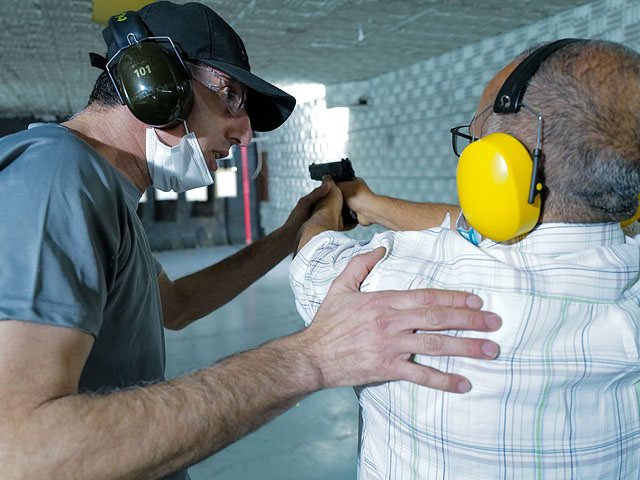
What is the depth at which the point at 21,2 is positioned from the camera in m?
2.69

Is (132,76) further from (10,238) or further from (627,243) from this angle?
(627,243)

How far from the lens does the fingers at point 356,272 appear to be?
0.91m

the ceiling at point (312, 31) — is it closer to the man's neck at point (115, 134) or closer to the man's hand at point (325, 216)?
the man's hand at point (325, 216)

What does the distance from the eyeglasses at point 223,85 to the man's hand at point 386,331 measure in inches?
27.8

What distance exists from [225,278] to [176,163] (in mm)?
515

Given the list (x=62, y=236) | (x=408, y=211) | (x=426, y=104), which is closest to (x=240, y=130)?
(x=408, y=211)

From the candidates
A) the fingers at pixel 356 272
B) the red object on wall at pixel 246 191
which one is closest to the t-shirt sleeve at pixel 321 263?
the fingers at pixel 356 272

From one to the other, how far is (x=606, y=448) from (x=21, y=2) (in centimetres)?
324

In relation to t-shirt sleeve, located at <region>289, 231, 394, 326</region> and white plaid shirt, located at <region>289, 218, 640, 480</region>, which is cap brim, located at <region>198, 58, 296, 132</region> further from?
white plaid shirt, located at <region>289, 218, 640, 480</region>

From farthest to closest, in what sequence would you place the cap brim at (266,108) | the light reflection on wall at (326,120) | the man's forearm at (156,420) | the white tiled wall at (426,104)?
the light reflection on wall at (326,120) → the white tiled wall at (426,104) → the cap brim at (266,108) → the man's forearm at (156,420)

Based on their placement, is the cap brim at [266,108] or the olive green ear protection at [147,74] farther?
the cap brim at [266,108]

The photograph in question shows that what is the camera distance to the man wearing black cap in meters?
0.69

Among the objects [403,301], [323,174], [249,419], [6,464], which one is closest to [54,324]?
[6,464]

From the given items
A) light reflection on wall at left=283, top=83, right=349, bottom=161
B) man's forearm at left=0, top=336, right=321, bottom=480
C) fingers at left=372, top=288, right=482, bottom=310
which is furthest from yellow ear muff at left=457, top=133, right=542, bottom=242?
light reflection on wall at left=283, top=83, right=349, bottom=161
